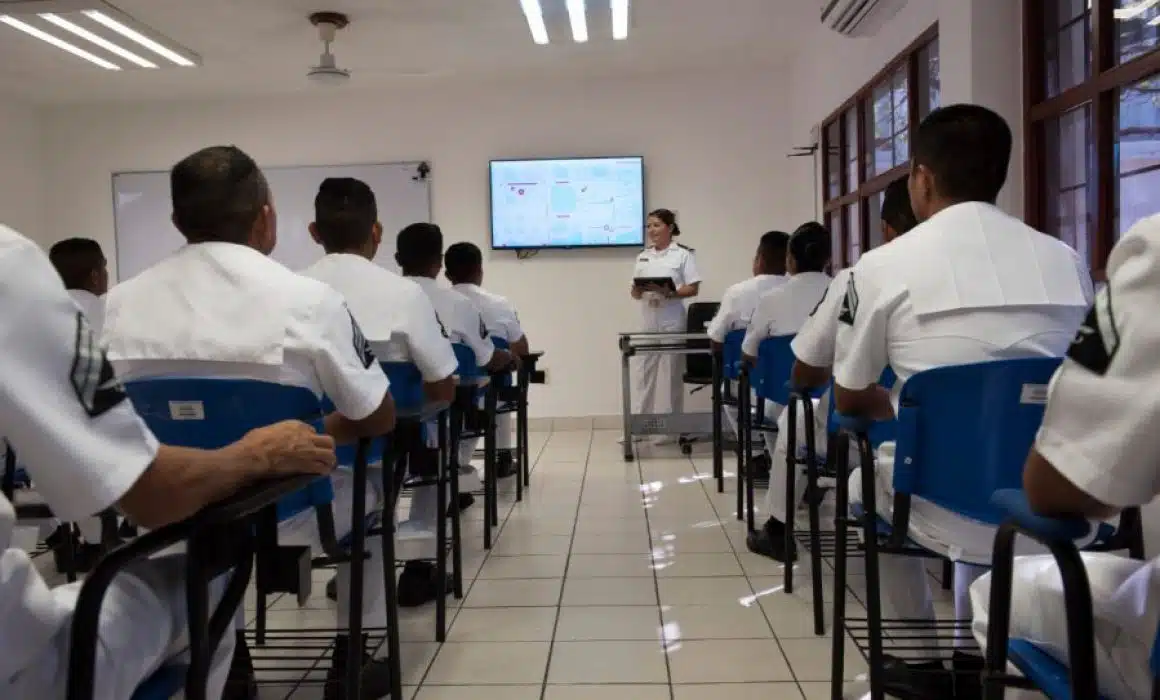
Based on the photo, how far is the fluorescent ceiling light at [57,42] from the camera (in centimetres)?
509

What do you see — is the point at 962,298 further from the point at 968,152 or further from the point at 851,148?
the point at 851,148

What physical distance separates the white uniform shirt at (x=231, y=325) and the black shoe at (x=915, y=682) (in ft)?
4.22

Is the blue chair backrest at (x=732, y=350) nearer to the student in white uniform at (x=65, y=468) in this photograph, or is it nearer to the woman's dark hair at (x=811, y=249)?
the woman's dark hair at (x=811, y=249)

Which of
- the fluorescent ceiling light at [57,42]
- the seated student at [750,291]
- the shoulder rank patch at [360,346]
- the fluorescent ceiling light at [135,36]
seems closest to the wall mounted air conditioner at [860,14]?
the seated student at [750,291]

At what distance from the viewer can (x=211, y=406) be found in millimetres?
1551

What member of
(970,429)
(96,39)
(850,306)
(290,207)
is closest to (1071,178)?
(850,306)

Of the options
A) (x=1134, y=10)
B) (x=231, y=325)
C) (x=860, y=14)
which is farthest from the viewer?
(x=860, y=14)

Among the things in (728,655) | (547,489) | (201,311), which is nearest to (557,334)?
(547,489)

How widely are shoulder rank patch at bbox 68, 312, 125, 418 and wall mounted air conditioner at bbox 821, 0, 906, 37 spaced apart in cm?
404

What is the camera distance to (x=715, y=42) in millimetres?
6316

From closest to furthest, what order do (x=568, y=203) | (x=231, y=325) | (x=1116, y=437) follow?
(x=1116, y=437), (x=231, y=325), (x=568, y=203)

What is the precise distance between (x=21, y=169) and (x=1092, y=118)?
7.69m

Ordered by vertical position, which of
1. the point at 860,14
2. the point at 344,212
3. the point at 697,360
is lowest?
the point at 697,360

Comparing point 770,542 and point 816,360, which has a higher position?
point 816,360
